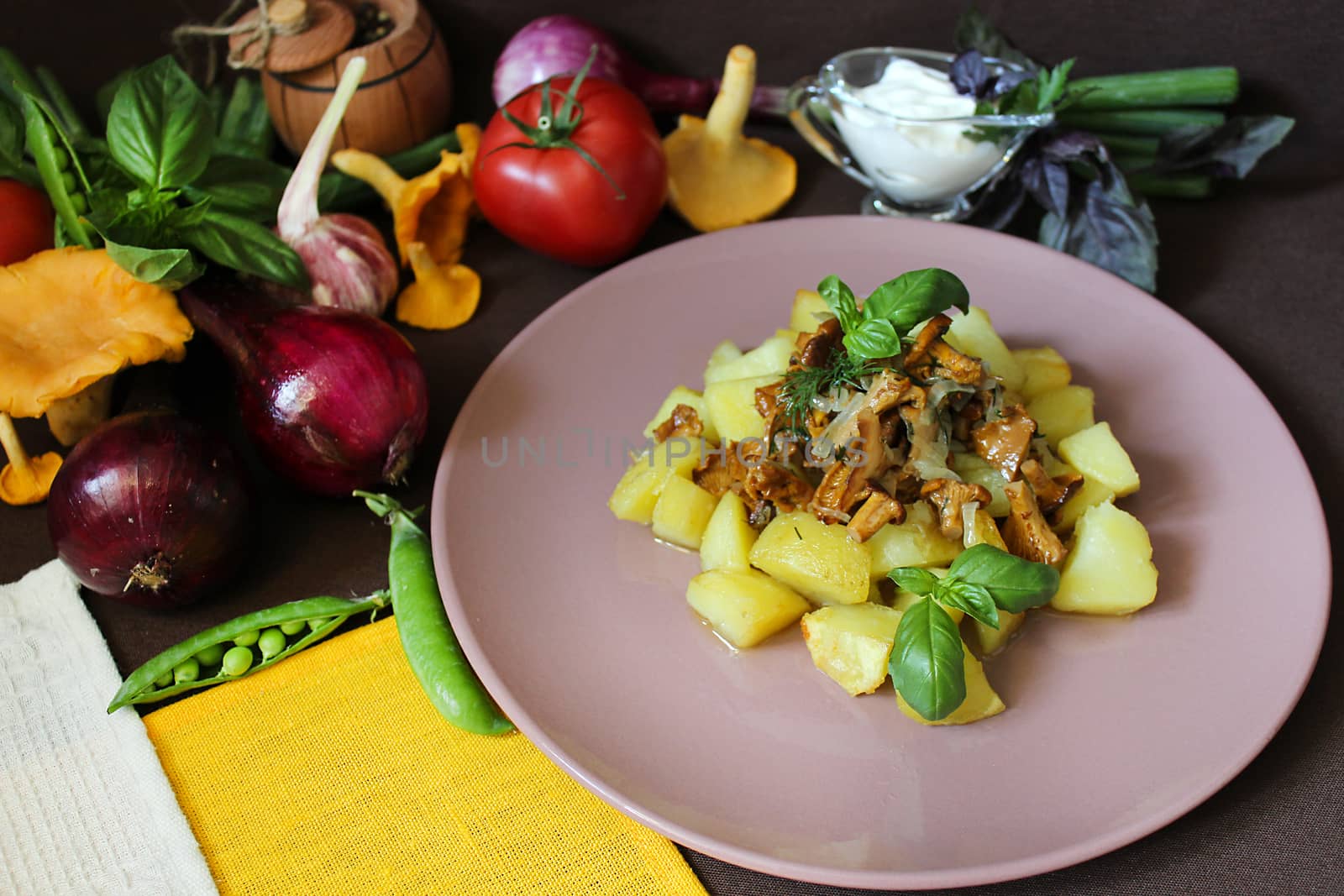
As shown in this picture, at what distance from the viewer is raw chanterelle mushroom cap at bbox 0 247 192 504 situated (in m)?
1.79

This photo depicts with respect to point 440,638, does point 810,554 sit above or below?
above

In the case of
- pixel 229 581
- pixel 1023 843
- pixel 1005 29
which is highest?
pixel 1005 29

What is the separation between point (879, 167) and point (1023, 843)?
148 cm

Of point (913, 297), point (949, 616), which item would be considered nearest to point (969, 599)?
point (949, 616)

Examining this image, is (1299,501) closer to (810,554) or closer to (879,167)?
(810,554)

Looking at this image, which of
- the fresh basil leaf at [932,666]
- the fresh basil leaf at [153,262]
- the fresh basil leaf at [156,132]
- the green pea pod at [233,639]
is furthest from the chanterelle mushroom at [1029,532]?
the fresh basil leaf at [156,132]

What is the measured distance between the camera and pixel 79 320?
73.4 inches

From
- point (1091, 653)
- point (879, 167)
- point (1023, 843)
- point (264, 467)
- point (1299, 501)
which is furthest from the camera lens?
point (879, 167)

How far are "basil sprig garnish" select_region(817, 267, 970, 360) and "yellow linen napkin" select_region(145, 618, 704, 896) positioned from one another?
30.3 inches

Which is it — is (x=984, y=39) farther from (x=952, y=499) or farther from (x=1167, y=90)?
(x=952, y=499)

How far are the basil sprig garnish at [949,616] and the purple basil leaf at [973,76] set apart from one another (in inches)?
46.6

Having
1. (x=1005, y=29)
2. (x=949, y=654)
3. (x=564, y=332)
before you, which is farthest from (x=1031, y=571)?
(x=1005, y=29)

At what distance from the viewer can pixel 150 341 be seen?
1.84m

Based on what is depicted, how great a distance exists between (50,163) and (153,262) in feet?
1.10
